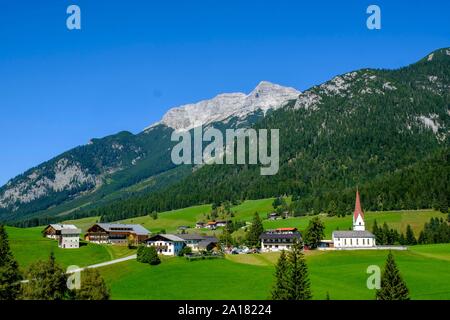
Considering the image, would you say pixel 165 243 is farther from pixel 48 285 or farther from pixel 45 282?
pixel 48 285

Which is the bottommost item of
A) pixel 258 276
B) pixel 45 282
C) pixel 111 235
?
pixel 258 276

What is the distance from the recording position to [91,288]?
64.2 meters

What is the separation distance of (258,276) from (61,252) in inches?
2311

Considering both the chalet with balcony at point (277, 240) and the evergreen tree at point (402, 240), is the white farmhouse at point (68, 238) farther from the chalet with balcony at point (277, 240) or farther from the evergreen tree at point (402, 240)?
the evergreen tree at point (402, 240)

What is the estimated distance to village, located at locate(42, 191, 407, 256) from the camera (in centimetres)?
15069

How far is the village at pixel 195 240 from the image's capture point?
151 m

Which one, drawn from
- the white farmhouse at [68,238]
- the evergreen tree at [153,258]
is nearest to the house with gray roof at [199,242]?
the white farmhouse at [68,238]

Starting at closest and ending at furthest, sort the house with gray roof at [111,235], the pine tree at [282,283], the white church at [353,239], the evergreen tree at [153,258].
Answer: the pine tree at [282,283] → the evergreen tree at [153,258] → the white church at [353,239] → the house with gray roof at [111,235]

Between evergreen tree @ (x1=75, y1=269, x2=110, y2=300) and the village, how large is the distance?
75401 millimetres

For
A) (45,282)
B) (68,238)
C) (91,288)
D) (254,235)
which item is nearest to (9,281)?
(45,282)

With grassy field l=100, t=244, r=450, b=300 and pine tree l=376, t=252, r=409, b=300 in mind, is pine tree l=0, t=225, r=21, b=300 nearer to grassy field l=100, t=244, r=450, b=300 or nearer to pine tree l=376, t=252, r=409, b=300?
grassy field l=100, t=244, r=450, b=300

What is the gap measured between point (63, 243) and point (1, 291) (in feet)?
275

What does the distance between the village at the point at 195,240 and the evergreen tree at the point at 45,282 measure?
239 feet

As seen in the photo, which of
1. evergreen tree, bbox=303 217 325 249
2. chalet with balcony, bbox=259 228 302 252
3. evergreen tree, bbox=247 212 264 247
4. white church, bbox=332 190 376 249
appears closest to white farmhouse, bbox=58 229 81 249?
evergreen tree, bbox=247 212 264 247
